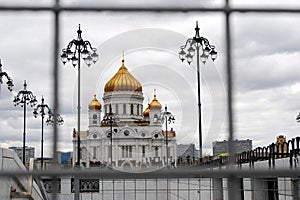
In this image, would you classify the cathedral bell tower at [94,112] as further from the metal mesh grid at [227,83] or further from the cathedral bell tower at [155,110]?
the metal mesh grid at [227,83]

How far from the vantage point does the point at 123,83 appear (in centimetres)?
5569

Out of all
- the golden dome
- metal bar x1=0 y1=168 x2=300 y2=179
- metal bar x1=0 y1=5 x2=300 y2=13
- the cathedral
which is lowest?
metal bar x1=0 y1=168 x2=300 y2=179

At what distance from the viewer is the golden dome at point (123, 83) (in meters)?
55.9

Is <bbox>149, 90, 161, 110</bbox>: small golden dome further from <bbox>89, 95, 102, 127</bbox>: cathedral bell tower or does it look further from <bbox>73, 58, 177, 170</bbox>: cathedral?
<bbox>89, 95, 102, 127</bbox>: cathedral bell tower

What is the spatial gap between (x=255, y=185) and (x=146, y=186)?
13.2 meters

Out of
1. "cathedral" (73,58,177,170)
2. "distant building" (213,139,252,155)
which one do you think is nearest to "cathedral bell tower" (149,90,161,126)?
"cathedral" (73,58,177,170)

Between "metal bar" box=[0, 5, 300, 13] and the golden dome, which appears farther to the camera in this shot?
the golden dome

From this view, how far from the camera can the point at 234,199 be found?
4.85 ft

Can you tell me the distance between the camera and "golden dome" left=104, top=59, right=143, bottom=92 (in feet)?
183

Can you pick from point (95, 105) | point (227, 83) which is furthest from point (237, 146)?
point (95, 105)

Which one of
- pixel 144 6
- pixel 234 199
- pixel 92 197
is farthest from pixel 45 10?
pixel 92 197

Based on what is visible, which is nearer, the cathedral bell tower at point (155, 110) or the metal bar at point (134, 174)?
the metal bar at point (134, 174)

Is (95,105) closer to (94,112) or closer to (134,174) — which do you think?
(94,112)

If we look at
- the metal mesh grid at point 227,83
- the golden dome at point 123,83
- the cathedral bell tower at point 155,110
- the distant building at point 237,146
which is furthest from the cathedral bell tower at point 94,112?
the metal mesh grid at point 227,83
